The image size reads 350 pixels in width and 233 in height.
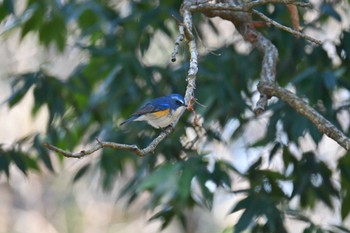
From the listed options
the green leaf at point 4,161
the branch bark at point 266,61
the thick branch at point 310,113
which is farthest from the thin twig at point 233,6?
the green leaf at point 4,161

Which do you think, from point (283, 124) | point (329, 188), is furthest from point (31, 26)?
point (329, 188)

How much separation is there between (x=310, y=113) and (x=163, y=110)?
97cm

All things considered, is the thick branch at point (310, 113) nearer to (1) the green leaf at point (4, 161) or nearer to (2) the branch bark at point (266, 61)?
(2) the branch bark at point (266, 61)

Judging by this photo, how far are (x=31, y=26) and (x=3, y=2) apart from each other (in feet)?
1.89

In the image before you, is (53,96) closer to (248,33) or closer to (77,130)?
(77,130)

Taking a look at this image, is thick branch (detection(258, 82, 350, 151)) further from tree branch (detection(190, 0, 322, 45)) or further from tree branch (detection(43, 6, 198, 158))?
tree branch (detection(43, 6, 198, 158))

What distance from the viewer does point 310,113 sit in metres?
3.15

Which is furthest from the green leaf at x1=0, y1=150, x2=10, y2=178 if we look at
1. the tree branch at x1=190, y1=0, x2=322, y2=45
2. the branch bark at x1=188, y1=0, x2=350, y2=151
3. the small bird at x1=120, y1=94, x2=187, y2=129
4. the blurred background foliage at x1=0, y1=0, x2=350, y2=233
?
the tree branch at x1=190, y1=0, x2=322, y2=45

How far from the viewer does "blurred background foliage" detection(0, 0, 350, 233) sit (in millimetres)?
4176

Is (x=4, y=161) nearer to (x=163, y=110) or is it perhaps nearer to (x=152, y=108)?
(x=152, y=108)

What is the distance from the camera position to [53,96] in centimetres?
466

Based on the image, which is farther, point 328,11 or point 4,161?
point 4,161

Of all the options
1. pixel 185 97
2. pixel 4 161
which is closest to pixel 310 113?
pixel 185 97

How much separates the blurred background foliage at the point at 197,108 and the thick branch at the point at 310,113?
2.81 ft
